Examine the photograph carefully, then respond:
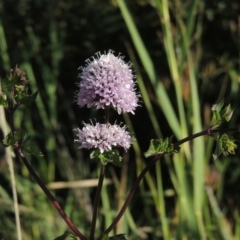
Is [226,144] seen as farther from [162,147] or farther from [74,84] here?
[74,84]

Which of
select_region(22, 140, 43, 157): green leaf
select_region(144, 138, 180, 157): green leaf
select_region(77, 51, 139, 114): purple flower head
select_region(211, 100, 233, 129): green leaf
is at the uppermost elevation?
select_region(77, 51, 139, 114): purple flower head

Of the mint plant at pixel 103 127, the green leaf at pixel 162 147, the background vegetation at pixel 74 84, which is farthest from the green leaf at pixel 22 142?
the background vegetation at pixel 74 84

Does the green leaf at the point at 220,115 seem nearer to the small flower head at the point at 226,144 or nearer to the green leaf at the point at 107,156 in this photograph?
the small flower head at the point at 226,144

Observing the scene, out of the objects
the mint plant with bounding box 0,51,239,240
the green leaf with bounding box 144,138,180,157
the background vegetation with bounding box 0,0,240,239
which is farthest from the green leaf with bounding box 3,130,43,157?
the background vegetation with bounding box 0,0,240,239

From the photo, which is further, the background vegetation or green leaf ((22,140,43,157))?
the background vegetation

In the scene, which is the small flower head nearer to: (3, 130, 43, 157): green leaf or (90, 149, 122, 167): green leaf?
(90, 149, 122, 167): green leaf
